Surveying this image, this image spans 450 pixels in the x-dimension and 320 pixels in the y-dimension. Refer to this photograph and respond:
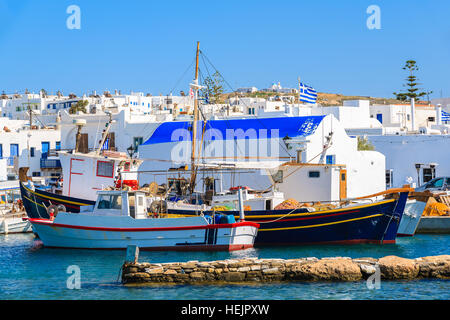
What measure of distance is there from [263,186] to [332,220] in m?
6.28

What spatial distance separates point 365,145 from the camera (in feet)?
153

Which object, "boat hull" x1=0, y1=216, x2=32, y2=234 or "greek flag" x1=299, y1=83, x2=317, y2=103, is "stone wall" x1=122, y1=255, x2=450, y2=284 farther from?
"greek flag" x1=299, y1=83, x2=317, y2=103

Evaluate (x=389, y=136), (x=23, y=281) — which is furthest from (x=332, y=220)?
(x=389, y=136)

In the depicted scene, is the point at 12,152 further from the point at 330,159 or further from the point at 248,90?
the point at 248,90

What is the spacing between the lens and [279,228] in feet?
93.0

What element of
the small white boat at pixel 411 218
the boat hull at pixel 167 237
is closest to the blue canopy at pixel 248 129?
the small white boat at pixel 411 218

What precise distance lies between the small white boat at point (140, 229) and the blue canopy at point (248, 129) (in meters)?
10.5

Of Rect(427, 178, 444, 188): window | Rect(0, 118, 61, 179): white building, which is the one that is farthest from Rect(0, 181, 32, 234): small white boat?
Rect(427, 178, 444, 188): window

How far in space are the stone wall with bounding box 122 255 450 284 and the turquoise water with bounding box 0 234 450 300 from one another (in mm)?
383

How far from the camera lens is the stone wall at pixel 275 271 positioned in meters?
19.0

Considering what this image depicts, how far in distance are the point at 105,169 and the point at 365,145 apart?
21.4m

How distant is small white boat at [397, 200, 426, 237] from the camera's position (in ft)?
104
